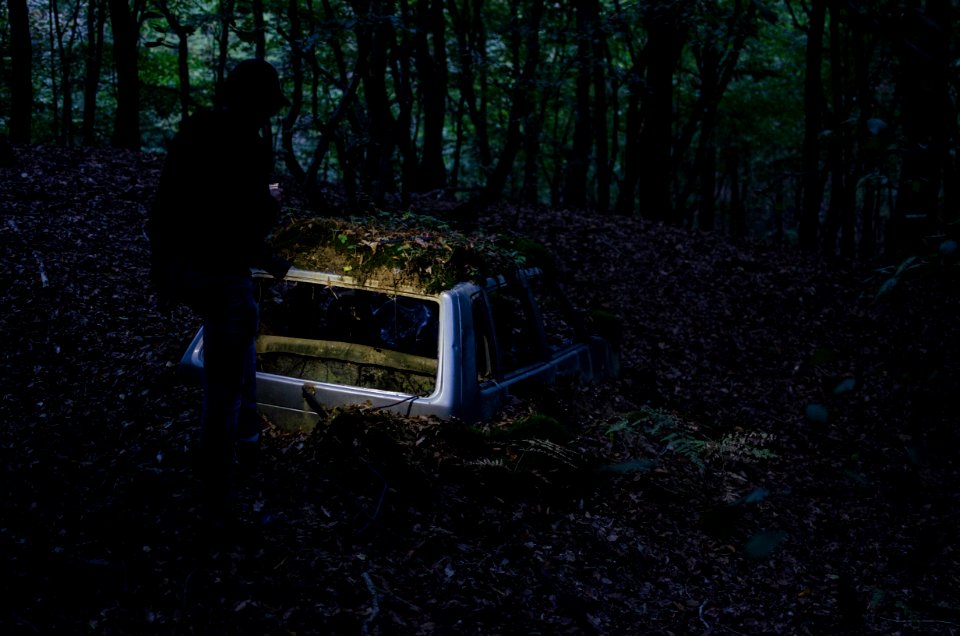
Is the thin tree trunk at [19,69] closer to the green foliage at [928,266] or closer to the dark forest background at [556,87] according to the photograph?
the dark forest background at [556,87]

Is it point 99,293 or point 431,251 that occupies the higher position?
point 431,251

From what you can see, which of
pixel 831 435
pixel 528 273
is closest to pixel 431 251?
pixel 528 273

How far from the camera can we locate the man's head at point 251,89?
3449 mm

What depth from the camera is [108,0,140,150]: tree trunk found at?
14680mm

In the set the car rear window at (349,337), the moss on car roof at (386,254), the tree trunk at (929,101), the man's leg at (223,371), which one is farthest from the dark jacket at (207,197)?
the tree trunk at (929,101)

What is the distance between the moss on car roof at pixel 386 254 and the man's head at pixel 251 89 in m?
1.25

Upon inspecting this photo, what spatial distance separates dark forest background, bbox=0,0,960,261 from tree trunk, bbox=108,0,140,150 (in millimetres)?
38

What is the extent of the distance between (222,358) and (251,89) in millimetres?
1259

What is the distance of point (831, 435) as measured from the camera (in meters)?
7.91

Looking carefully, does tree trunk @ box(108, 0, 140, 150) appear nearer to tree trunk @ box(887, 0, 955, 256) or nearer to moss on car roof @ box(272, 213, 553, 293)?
moss on car roof @ box(272, 213, 553, 293)

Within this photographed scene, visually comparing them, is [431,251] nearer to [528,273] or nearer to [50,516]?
[528,273]

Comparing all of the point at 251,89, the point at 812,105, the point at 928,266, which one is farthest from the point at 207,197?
the point at 812,105

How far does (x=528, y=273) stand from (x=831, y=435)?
14.2 ft

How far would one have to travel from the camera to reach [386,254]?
4.54 meters
